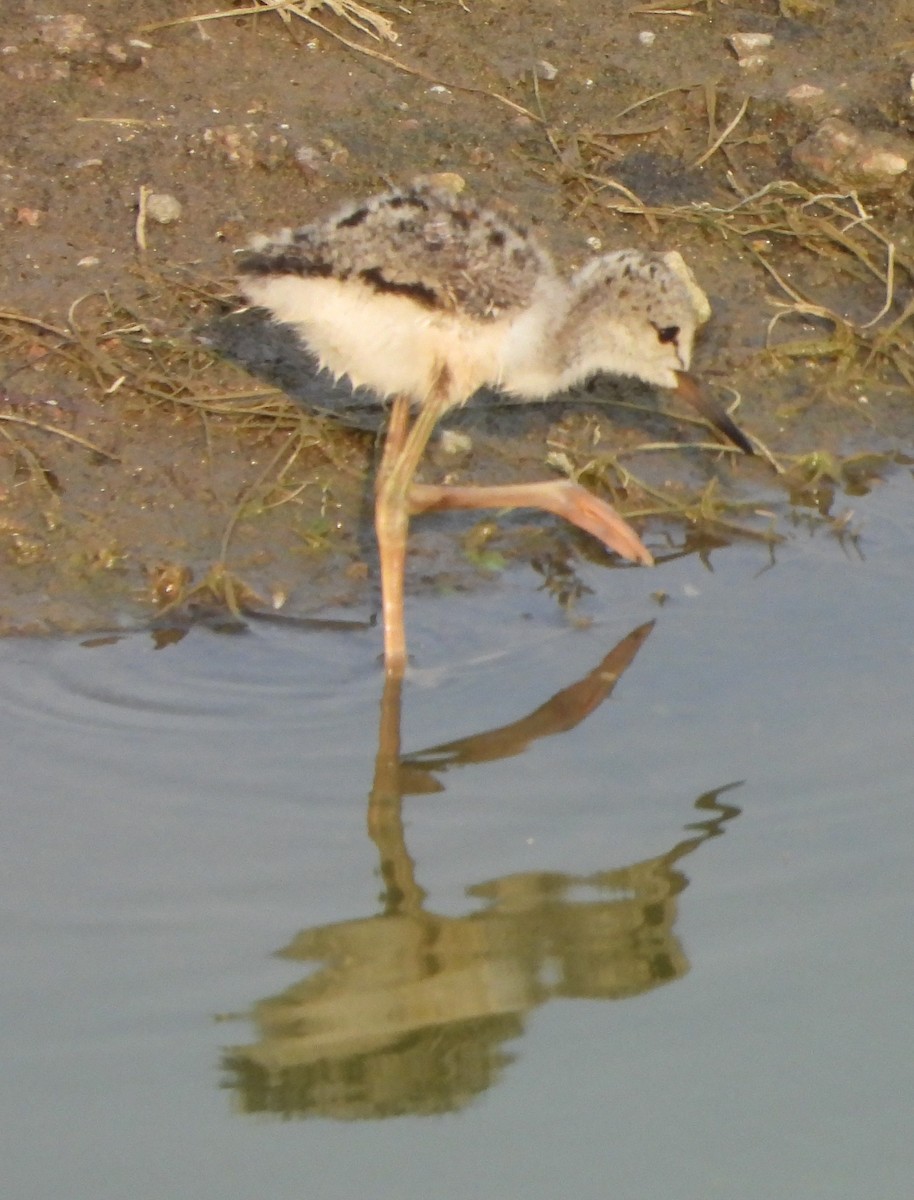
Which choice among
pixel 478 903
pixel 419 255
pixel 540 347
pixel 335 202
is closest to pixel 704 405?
pixel 540 347

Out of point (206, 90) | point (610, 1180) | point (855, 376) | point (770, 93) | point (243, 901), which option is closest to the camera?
point (610, 1180)

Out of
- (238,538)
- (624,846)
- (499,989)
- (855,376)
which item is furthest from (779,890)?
(855,376)

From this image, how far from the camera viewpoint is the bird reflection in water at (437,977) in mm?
2924

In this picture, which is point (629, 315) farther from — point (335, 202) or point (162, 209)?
point (162, 209)

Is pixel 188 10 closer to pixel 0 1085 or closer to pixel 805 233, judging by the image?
pixel 805 233

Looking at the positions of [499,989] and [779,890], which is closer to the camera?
[499,989]

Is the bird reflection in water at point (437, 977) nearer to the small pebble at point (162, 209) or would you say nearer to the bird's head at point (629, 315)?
the bird's head at point (629, 315)

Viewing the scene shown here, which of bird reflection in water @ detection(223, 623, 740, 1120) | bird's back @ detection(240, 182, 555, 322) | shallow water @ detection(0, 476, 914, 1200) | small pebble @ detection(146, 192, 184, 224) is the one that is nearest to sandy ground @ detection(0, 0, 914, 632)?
small pebble @ detection(146, 192, 184, 224)

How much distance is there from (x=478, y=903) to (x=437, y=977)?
19cm

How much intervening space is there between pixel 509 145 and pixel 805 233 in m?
0.97

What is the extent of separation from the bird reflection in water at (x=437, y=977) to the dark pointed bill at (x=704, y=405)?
56.4 inches

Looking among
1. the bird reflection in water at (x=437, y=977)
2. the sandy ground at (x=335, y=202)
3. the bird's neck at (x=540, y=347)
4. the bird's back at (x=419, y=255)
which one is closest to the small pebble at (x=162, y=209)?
the sandy ground at (x=335, y=202)

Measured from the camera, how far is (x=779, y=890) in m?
3.36

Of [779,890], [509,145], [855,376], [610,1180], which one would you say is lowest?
[610,1180]
